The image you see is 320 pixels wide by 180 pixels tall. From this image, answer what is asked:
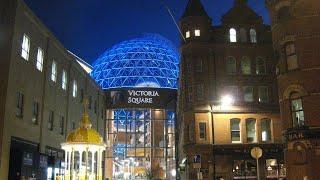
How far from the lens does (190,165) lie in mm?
45750

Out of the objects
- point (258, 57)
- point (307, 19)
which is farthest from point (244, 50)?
point (307, 19)

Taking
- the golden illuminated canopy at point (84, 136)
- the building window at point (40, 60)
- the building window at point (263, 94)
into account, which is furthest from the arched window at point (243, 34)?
the golden illuminated canopy at point (84, 136)

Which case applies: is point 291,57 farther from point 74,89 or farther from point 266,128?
point 74,89

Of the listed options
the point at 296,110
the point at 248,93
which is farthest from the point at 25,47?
the point at 248,93

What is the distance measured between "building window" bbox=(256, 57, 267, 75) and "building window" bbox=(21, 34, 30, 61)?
27.1 meters

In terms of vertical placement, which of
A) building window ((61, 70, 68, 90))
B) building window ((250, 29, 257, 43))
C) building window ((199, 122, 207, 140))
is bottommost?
building window ((199, 122, 207, 140))

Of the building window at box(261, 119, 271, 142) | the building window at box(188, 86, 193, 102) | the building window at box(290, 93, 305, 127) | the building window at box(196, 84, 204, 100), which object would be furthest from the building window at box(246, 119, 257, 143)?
the building window at box(290, 93, 305, 127)

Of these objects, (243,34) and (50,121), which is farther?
(243,34)

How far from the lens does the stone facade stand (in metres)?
29.0

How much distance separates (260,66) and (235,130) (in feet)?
27.0

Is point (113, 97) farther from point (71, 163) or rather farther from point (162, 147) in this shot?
point (71, 163)

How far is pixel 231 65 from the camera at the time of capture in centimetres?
4947

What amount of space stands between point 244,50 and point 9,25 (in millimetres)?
28382

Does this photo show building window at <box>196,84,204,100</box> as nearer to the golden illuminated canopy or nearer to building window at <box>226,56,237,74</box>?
building window at <box>226,56,237,74</box>
